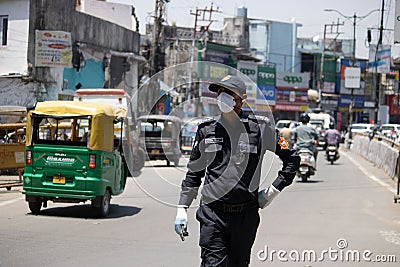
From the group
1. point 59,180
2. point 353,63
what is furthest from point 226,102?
point 353,63

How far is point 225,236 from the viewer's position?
5.25 meters

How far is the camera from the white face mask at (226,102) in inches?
213

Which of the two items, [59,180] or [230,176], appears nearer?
Result: [230,176]

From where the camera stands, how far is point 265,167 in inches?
237

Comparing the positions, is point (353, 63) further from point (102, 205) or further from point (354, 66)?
point (102, 205)

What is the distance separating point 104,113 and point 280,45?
64953mm

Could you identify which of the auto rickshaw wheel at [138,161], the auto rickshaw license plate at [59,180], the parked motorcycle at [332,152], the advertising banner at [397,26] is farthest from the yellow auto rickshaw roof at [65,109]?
the parked motorcycle at [332,152]

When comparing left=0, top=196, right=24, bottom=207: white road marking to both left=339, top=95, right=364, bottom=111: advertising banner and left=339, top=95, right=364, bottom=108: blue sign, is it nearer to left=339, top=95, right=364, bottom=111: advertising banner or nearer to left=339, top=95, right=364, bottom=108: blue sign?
left=339, top=95, right=364, bottom=108: blue sign

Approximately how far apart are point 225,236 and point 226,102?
105cm

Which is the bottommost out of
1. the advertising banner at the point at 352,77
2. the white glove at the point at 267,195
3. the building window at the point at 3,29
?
the white glove at the point at 267,195

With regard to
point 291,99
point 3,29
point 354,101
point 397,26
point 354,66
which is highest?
point 354,66

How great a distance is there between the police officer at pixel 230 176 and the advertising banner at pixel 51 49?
23.2 m

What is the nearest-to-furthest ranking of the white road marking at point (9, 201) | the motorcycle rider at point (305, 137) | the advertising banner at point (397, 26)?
the advertising banner at point (397, 26)
the white road marking at point (9, 201)
the motorcycle rider at point (305, 137)

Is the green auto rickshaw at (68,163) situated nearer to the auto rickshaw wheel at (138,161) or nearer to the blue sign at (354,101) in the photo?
the auto rickshaw wheel at (138,161)
